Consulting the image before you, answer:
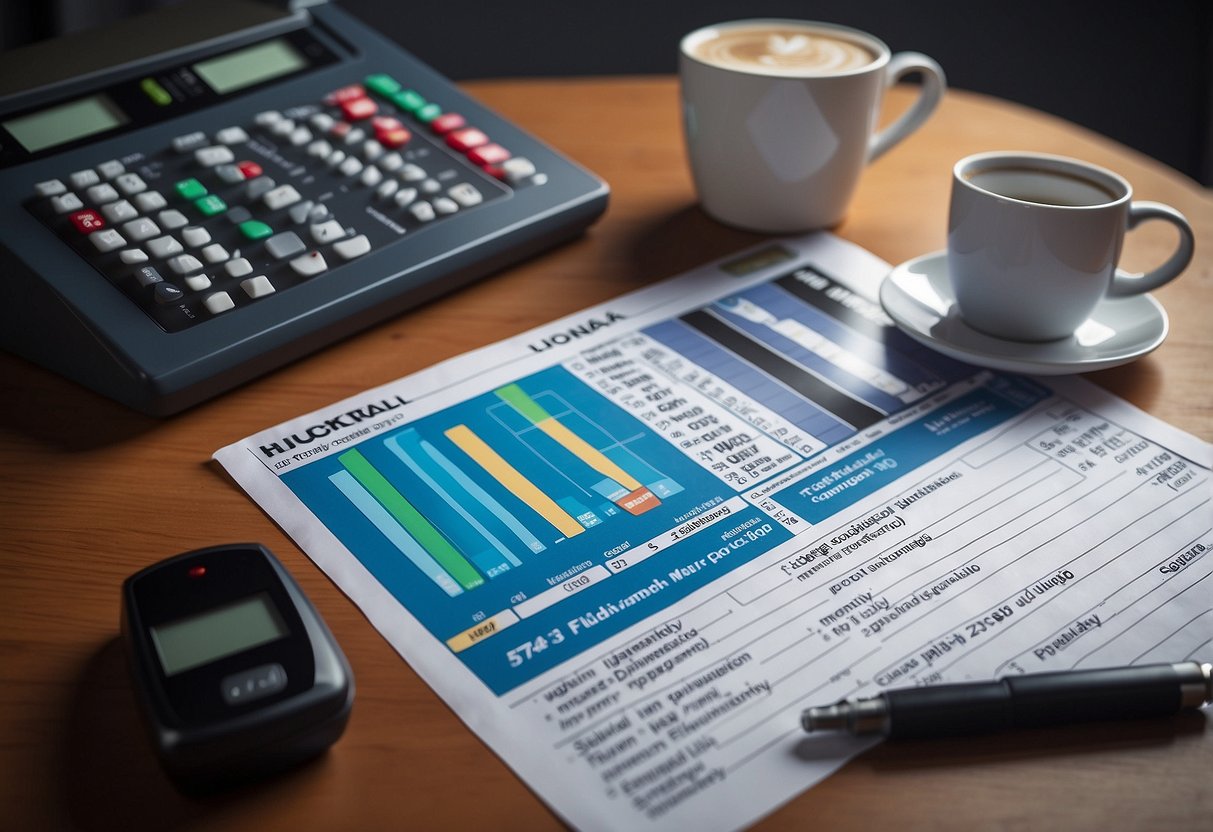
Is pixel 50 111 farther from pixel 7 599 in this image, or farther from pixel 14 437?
pixel 7 599

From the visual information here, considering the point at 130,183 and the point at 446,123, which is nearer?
the point at 130,183

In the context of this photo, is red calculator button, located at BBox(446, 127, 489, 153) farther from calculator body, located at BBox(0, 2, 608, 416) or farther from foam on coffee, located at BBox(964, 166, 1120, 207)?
foam on coffee, located at BBox(964, 166, 1120, 207)

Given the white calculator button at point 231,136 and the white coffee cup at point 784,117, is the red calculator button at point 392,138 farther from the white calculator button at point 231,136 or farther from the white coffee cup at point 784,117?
the white coffee cup at point 784,117

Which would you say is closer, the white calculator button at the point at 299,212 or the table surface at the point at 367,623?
the table surface at the point at 367,623

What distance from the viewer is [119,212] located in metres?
0.58

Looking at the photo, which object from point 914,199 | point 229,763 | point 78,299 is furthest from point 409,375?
point 914,199

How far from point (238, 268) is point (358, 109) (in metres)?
0.18

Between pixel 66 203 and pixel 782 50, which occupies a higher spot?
pixel 782 50

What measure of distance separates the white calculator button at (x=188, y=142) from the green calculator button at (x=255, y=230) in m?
0.09

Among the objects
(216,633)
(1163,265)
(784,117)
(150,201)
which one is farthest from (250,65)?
(1163,265)

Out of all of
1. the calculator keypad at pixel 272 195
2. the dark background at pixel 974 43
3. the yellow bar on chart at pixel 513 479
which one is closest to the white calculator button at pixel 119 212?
the calculator keypad at pixel 272 195

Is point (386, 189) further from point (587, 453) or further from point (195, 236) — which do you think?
point (587, 453)

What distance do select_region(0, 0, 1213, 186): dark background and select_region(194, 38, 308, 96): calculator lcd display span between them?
77 cm

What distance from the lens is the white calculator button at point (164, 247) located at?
22.3 inches
